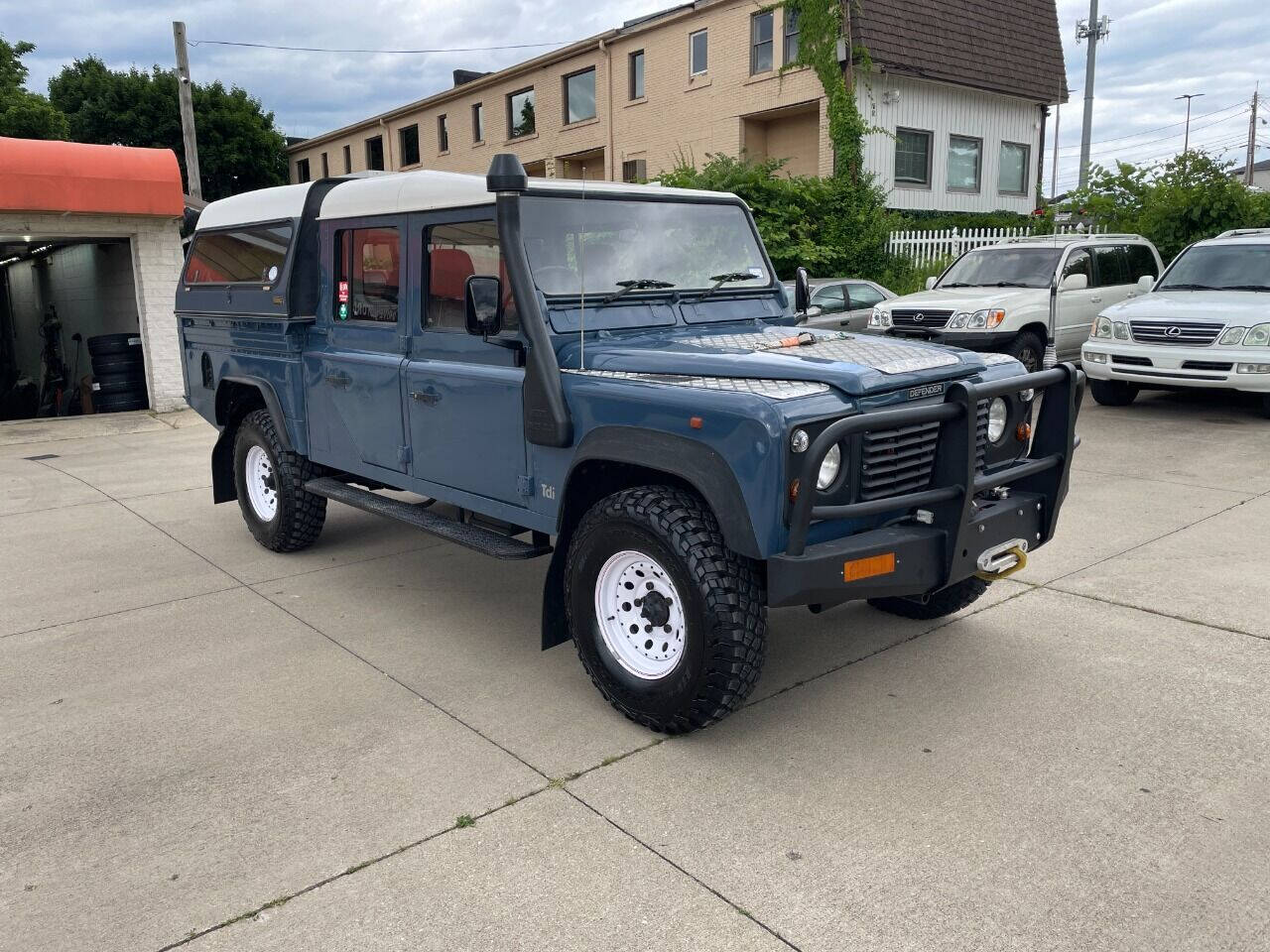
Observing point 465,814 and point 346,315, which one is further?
point 346,315

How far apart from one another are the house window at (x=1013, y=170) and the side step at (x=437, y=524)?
22.2 metres

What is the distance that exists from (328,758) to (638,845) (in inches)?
50.8

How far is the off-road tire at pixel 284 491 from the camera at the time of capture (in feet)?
20.1

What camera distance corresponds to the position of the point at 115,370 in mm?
13312

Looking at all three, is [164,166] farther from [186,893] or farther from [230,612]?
[186,893]

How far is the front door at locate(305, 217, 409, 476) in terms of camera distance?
16.7 ft

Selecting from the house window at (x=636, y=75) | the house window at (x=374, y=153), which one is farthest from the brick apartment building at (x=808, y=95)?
the house window at (x=374, y=153)

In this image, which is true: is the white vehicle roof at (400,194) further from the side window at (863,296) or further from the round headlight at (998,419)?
the side window at (863,296)

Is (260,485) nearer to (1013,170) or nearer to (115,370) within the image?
(115,370)

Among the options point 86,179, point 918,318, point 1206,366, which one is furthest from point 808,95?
point 86,179

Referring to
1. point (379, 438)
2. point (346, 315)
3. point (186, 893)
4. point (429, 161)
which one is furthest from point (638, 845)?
point (429, 161)

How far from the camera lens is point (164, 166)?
1242cm

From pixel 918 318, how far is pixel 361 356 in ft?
25.8

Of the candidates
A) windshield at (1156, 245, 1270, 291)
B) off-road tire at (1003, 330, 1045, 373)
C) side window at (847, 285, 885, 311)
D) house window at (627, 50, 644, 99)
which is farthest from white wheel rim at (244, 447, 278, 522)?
house window at (627, 50, 644, 99)
